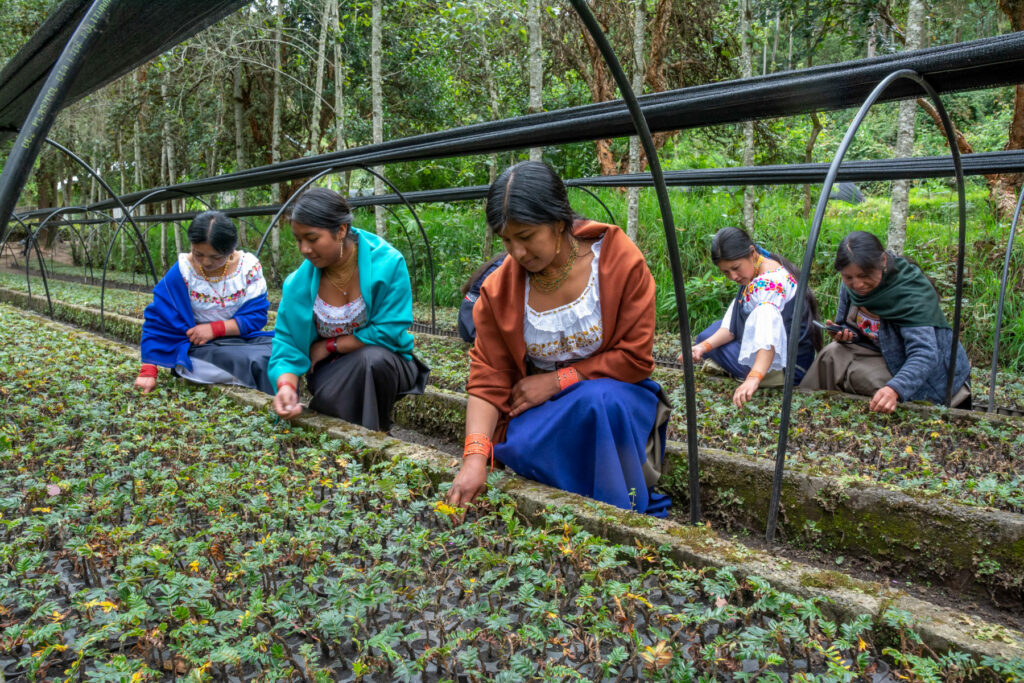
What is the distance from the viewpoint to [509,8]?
390 inches

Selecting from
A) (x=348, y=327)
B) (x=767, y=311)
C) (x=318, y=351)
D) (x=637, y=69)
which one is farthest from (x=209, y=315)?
(x=637, y=69)

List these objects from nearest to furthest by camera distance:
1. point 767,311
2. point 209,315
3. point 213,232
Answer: point 767,311 → point 213,232 → point 209,315

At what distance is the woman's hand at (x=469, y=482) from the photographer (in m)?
2.33

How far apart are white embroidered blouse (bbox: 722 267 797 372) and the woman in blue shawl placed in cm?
313

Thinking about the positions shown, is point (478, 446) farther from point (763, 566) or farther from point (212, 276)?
point (212, 276)

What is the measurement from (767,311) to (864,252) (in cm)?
62

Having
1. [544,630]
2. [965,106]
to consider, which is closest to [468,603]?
[544,630]

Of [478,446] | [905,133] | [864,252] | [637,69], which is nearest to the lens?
[478,446]

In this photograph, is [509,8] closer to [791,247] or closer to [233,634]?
[791,247]

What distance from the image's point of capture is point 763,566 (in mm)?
1845

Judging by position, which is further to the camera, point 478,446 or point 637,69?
point 637,69

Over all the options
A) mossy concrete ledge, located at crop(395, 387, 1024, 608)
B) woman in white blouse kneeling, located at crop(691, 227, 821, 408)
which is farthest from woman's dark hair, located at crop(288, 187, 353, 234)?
woman in white blouse kneeling, located at crop(691, 227, 821, 408)

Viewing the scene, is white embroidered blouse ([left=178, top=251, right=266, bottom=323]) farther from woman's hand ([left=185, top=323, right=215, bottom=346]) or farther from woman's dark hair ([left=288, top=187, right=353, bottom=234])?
woman's dark hair ([left=288, top=187, right=353, bottom=234])

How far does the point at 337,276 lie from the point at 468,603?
7.18 feet
